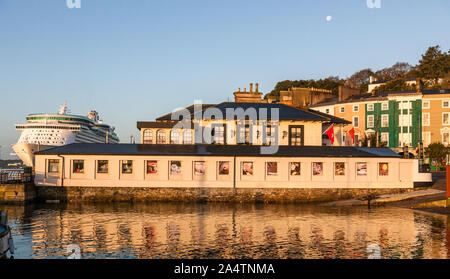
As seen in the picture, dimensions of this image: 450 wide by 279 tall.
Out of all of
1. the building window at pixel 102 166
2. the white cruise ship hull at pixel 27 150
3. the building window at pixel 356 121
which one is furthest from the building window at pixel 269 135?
the white cruise ship hull at pixel 27 150

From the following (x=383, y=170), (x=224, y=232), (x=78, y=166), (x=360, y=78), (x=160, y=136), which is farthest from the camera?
(x=360, y=78)

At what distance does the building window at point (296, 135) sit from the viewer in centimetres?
4972

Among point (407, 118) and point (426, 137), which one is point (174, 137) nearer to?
point (407, 118)

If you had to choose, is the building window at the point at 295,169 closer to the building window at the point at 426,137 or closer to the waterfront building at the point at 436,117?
the waterfront building at the point at 436,117

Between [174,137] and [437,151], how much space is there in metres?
45.8

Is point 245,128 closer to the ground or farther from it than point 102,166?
farther from it

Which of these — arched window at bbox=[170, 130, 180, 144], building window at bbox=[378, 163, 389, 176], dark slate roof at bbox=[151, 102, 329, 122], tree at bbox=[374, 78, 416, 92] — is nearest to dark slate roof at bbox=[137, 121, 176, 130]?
arched window at bbox=[170, 130, 180, 144]

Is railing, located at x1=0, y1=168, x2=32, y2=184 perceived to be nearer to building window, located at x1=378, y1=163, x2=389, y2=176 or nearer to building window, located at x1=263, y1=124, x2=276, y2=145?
building window, located at x1=263, y1=124, x2=276, y2=145

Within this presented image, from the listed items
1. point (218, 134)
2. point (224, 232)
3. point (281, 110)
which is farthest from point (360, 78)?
point (224, 232)

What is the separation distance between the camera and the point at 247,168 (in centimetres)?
Answer: 4106

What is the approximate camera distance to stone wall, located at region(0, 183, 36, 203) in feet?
125

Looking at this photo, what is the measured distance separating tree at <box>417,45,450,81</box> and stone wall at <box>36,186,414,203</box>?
78.9m
